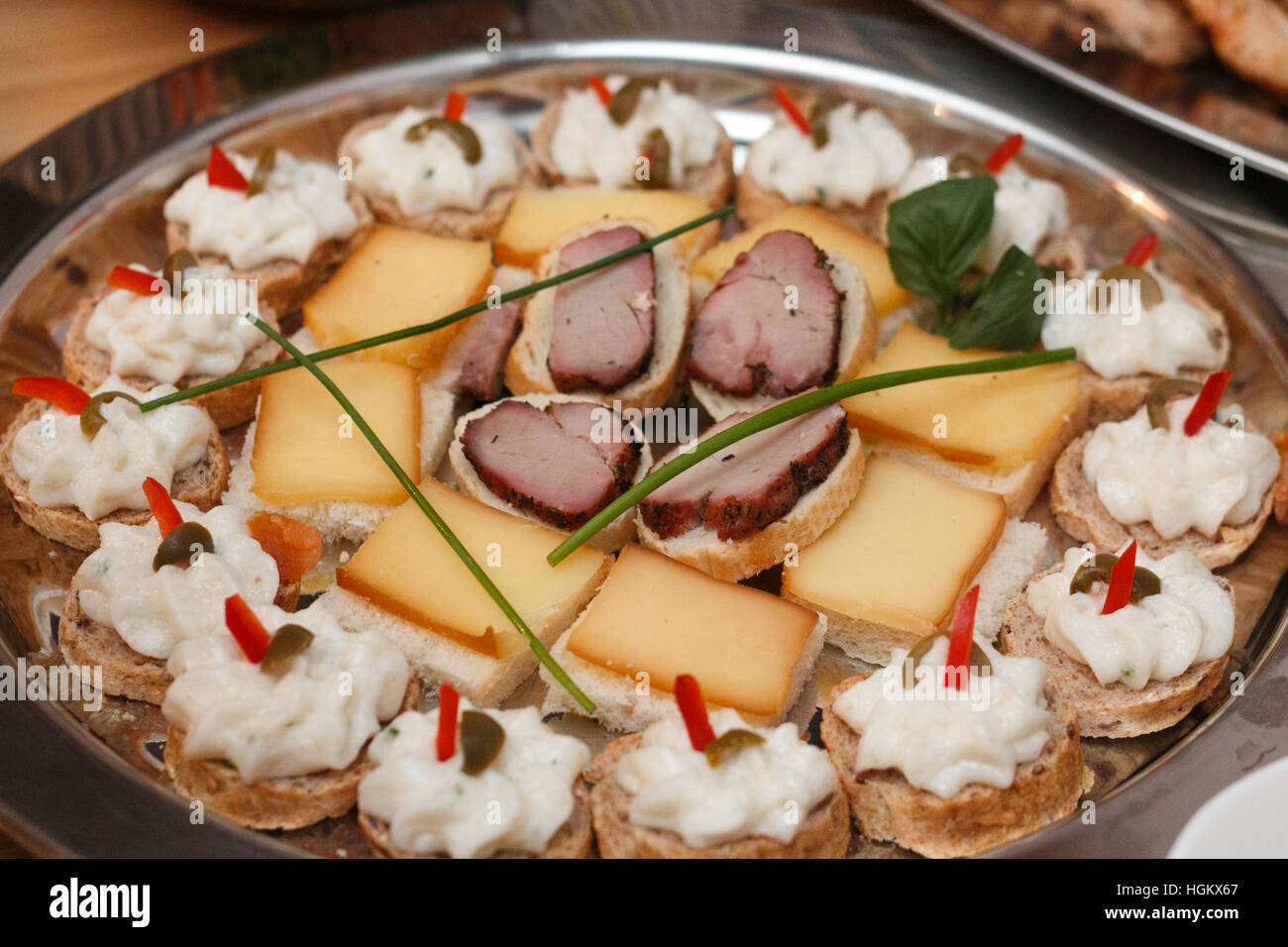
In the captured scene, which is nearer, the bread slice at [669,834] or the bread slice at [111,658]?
the bread slice at [669,834]

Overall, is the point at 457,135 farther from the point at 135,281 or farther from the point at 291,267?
the point at 135,281

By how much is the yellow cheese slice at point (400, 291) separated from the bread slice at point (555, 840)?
1.56m

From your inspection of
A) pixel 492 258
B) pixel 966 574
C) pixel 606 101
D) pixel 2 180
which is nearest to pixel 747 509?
pixel 966 574

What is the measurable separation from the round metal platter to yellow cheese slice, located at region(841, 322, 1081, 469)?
303mm

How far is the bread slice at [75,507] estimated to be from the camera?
124 inches

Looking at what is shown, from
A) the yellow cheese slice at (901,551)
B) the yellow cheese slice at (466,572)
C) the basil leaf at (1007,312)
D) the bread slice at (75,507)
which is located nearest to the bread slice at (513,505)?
the yellow cheese slice at (466,572)

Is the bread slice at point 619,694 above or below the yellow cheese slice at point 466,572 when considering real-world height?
below

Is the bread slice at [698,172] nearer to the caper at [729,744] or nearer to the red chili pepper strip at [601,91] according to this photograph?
the red chili pepper strip at [601,91]

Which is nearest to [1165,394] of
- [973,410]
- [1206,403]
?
[1206,403]

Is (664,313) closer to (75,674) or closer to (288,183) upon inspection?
(288,183)

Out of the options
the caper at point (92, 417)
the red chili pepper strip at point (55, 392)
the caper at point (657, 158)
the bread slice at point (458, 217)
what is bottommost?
the caper at point (92, 417)

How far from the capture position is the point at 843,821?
2592 millimetres

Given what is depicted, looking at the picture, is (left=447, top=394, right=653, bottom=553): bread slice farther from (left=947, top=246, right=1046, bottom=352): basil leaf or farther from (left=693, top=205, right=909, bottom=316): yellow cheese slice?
(left=947, top=246, right=1046, bottom=352): basil leaf
